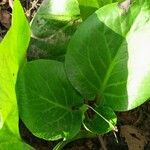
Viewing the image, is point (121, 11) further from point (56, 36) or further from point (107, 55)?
point (56, 36)

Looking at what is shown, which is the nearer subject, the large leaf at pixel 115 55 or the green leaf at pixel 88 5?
the large leaf at pixel 115 55

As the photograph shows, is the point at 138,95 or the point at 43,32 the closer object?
the point at 138,95

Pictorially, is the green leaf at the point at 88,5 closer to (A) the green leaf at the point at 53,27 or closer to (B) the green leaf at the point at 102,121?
(A) the green leaf at the point at 53,27

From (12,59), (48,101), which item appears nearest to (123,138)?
(48,101)

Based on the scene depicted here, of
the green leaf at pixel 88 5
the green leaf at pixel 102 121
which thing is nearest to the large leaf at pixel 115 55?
the green leaf at pixel 102 121

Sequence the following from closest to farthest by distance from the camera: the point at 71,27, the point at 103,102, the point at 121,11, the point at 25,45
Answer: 1. the point at 25,45
2. the point at 121,11
3. the point at 103,102
4. the point at 71,27

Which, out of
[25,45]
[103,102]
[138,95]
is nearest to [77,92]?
[103,102]
